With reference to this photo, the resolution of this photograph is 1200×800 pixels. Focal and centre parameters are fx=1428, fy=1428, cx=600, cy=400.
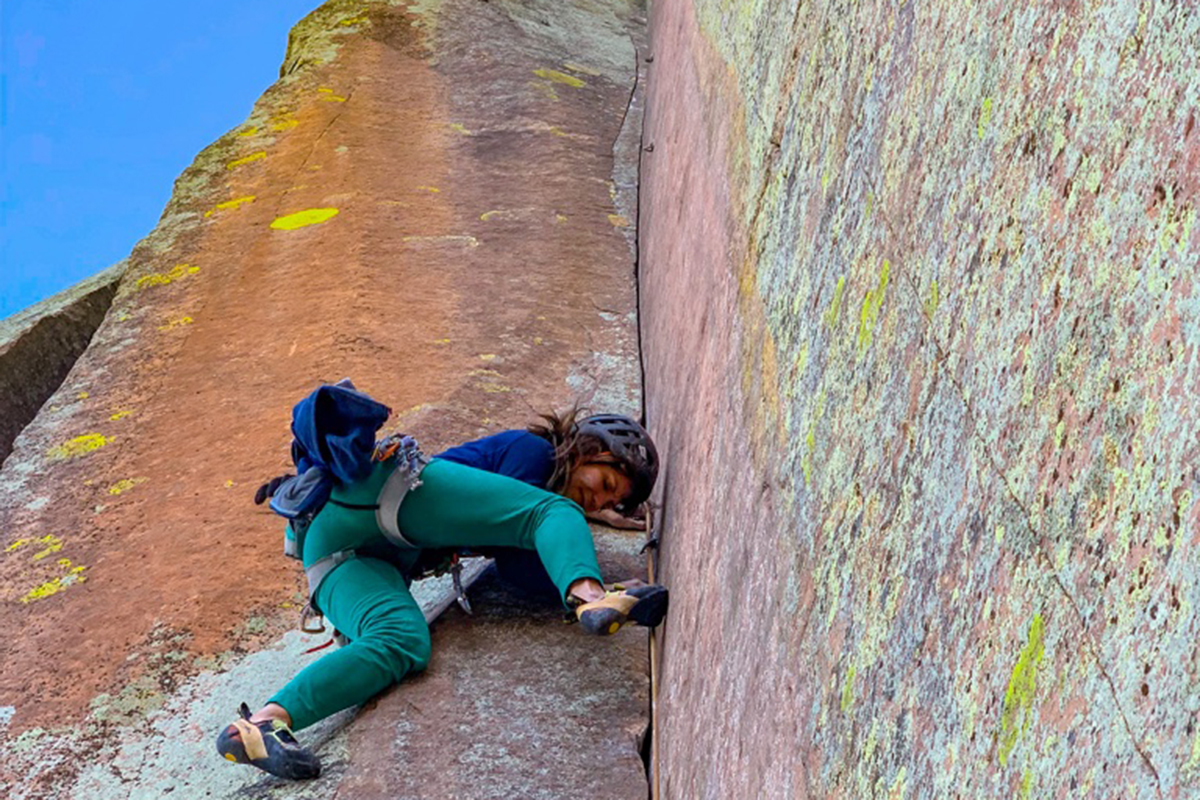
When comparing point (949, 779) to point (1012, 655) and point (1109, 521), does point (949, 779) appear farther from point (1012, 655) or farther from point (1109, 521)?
point (1109, 521)

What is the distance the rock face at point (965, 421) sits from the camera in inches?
30.1

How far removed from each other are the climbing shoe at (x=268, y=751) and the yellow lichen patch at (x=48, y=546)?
1240 mm

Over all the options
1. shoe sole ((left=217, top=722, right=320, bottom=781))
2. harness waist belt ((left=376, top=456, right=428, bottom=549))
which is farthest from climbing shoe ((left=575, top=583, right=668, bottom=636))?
shoe sole ((left=217, top=722, right=320, bottom=781))

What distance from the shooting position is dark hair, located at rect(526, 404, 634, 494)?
119 inches

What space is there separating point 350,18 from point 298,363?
3.17 m

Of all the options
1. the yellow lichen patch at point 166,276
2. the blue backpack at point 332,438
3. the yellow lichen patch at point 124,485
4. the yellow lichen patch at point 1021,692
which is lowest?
the yellow lichen patch at point 124,485

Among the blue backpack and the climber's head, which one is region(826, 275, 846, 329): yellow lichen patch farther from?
the climber's head

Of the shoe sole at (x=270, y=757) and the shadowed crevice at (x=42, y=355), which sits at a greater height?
the shoe sole at (x=270, y=757)

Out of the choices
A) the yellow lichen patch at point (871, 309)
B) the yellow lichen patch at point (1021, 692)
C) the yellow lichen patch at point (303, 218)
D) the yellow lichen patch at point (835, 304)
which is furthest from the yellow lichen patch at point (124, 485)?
the yellow lichen patch at point (1021, 692)

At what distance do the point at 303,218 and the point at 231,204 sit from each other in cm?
42

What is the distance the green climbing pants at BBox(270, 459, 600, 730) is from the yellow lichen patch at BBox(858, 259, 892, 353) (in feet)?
4.48

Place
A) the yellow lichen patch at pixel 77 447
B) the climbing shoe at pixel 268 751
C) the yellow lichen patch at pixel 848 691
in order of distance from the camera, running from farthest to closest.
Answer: the yellow lichen patch at pixel 77 447 < the climbing shoe at pixel 268 751 < the yellow lichen patch at pixel 848 691

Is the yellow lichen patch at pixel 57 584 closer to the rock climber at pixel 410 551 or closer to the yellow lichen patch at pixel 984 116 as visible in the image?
the rock climber at pixel 410 551

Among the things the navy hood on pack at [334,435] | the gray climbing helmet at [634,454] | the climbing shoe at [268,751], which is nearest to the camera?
the climbing shoe at [268,751]
